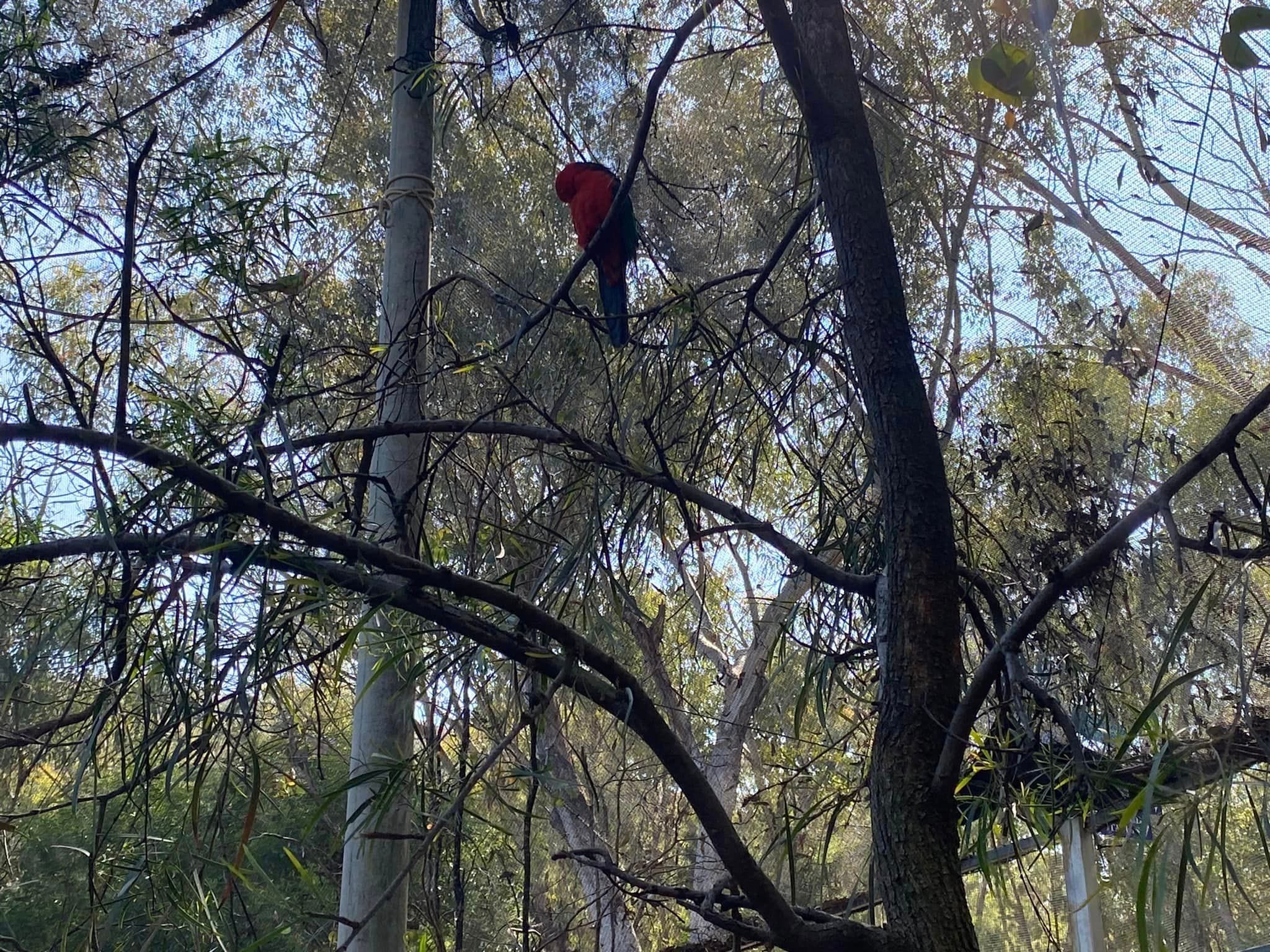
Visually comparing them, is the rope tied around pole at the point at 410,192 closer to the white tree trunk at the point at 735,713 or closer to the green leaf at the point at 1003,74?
the green leaf at the point at 1003,74

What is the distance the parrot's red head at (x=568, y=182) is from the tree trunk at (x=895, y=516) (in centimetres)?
178

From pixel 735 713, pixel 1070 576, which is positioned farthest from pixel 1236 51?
pixel 735 713

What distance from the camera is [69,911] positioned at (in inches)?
30.4

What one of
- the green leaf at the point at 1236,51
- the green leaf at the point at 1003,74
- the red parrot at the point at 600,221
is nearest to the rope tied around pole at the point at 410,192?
the red parrot at the point at 600,221

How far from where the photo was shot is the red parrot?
2.41 m

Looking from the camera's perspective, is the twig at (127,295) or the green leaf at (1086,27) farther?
the green leaf at (1086,27)

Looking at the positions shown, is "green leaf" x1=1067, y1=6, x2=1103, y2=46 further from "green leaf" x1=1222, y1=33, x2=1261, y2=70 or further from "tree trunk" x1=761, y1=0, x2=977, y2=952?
"tree trunk" x1=761, y1=0, x2=977, y2=952

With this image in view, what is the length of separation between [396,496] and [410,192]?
52 cm

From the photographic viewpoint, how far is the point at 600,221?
230 cm

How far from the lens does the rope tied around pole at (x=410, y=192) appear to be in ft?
4.96

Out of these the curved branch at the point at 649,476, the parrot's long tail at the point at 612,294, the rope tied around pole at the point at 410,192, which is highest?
the parrot's long tail at the point at 612,294

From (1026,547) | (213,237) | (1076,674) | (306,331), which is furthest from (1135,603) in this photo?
(213,237)

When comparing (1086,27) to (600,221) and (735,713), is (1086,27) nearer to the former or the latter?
(600,221)

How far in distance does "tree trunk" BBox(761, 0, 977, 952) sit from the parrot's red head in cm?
178
